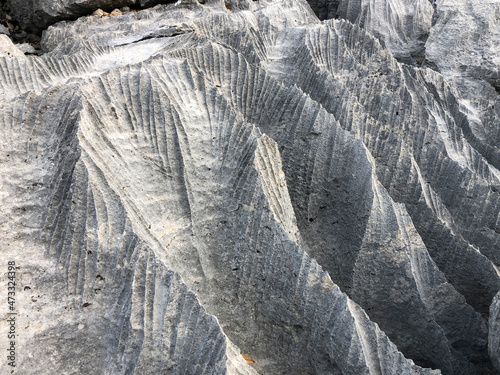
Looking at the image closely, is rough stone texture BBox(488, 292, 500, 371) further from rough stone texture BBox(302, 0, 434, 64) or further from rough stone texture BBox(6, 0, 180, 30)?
rough stone texture BBox(6, 0, 180, 30)

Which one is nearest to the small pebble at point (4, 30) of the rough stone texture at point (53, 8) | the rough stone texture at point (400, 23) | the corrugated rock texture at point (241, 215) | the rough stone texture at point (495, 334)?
the rough stone texture at point (53, 8)

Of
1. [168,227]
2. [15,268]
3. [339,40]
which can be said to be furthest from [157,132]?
[339,40]

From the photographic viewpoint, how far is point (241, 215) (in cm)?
452

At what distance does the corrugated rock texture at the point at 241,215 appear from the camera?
355cm

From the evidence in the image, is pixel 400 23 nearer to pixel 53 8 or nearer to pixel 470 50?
pixel 470 50

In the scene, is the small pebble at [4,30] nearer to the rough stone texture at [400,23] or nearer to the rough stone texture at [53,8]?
the rough stone texture at [53,8]

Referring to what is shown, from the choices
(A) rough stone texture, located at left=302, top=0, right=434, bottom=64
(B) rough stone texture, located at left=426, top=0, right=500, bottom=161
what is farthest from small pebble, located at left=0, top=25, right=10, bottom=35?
(B) rough stone texture, located at left=426, top=0, right=500, bottom=161

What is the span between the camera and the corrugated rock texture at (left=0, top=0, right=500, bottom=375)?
3555 mm

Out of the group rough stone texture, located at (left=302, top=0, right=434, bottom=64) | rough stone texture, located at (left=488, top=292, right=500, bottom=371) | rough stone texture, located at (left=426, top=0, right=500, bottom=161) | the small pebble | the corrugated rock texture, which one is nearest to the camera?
the corrugated rock texture

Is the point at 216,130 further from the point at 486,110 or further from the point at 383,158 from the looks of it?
the point at 486,110

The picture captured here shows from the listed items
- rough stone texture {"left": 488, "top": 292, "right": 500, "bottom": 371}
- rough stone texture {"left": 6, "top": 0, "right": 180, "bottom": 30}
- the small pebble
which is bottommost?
rough stone texture {"left": 488, "top": 292, "right": 500, "bottom": 371}

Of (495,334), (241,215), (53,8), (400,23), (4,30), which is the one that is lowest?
(495,334)

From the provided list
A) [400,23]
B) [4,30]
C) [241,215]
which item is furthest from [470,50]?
[4,30]

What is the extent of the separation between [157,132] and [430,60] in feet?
20.2
